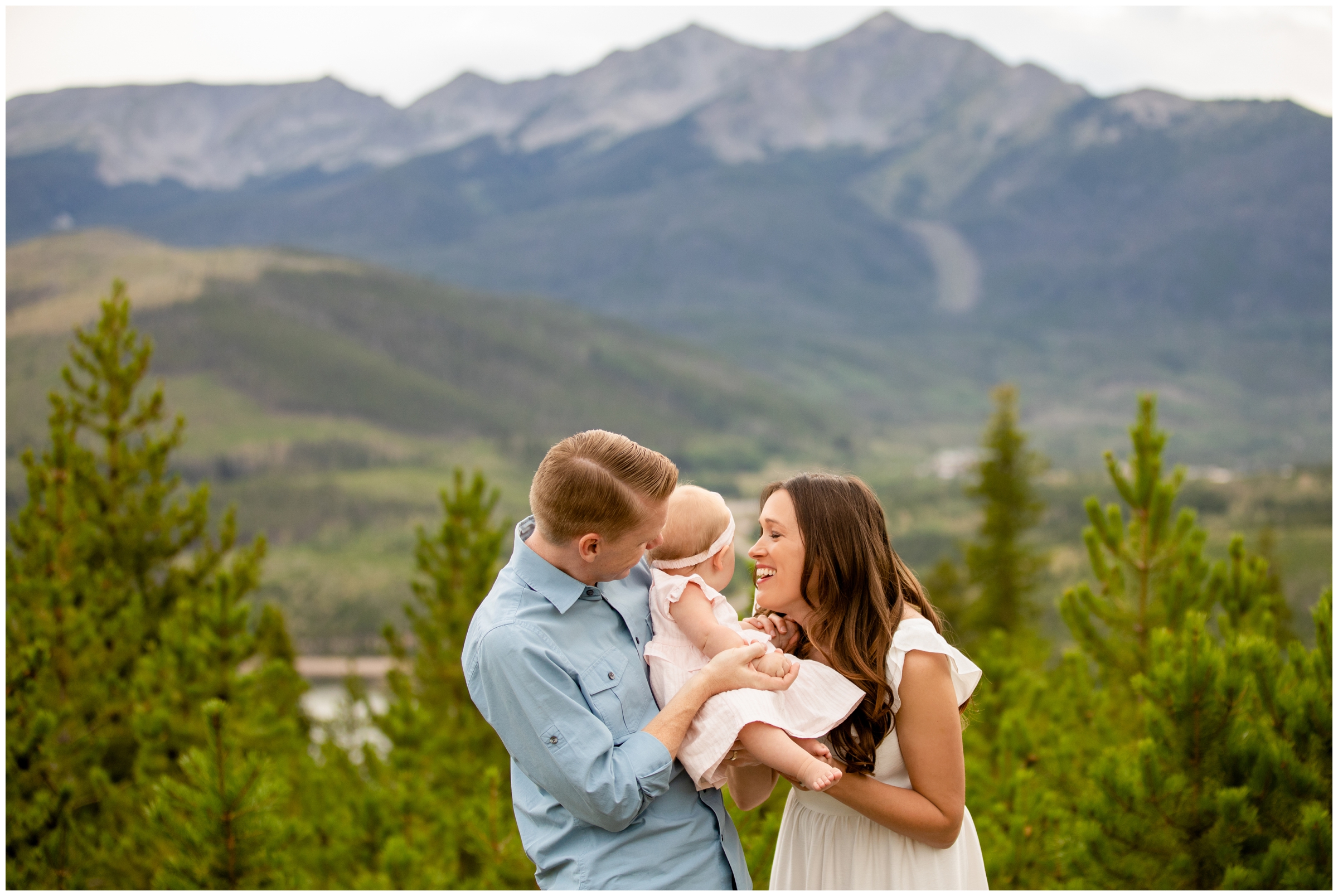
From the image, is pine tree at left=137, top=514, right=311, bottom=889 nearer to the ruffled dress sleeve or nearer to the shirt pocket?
the shirt pocket

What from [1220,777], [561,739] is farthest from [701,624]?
[1220,777]

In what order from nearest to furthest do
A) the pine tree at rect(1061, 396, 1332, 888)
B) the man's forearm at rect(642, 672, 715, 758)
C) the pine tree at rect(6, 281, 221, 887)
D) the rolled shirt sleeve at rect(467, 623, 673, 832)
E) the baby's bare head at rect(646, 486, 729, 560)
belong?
the rolled shirt sleeve at rect(467, 623, 673, 832) < the man's forearm at rect(642, 672, 715, 758) < the baby's bare head at rect(646, 486, 729, 560) < the pine tree at rect(1061, 396, 1332, 888) < the pine tree at rect(6, 281, 221, 887)

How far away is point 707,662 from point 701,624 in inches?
5.2

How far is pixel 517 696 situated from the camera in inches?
117

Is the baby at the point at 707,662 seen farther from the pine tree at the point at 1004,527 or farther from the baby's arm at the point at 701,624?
the pine tree at the point at 1004,527

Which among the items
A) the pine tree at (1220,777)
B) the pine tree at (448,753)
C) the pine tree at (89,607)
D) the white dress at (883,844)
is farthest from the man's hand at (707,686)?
the pine tree at (89,607)

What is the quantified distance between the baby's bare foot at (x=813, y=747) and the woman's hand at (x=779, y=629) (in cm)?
39

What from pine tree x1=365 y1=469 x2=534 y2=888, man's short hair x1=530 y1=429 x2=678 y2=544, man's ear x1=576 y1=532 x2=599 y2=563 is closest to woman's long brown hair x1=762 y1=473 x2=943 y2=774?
man's short hair x1=530 y1=429 x2=678 y2=544

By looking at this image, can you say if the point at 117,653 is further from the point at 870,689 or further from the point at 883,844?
the point at 870,689

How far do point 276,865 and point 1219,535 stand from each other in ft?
484

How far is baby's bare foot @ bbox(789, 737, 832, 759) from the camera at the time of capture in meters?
3.23

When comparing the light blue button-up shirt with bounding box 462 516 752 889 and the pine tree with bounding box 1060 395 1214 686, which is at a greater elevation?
the light blue button-up shirt with bounding box 462 516 752 889

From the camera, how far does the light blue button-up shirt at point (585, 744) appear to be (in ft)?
9.71

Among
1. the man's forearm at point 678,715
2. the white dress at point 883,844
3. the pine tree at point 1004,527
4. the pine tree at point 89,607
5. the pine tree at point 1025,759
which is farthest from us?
the pine tree at point 1004,527
